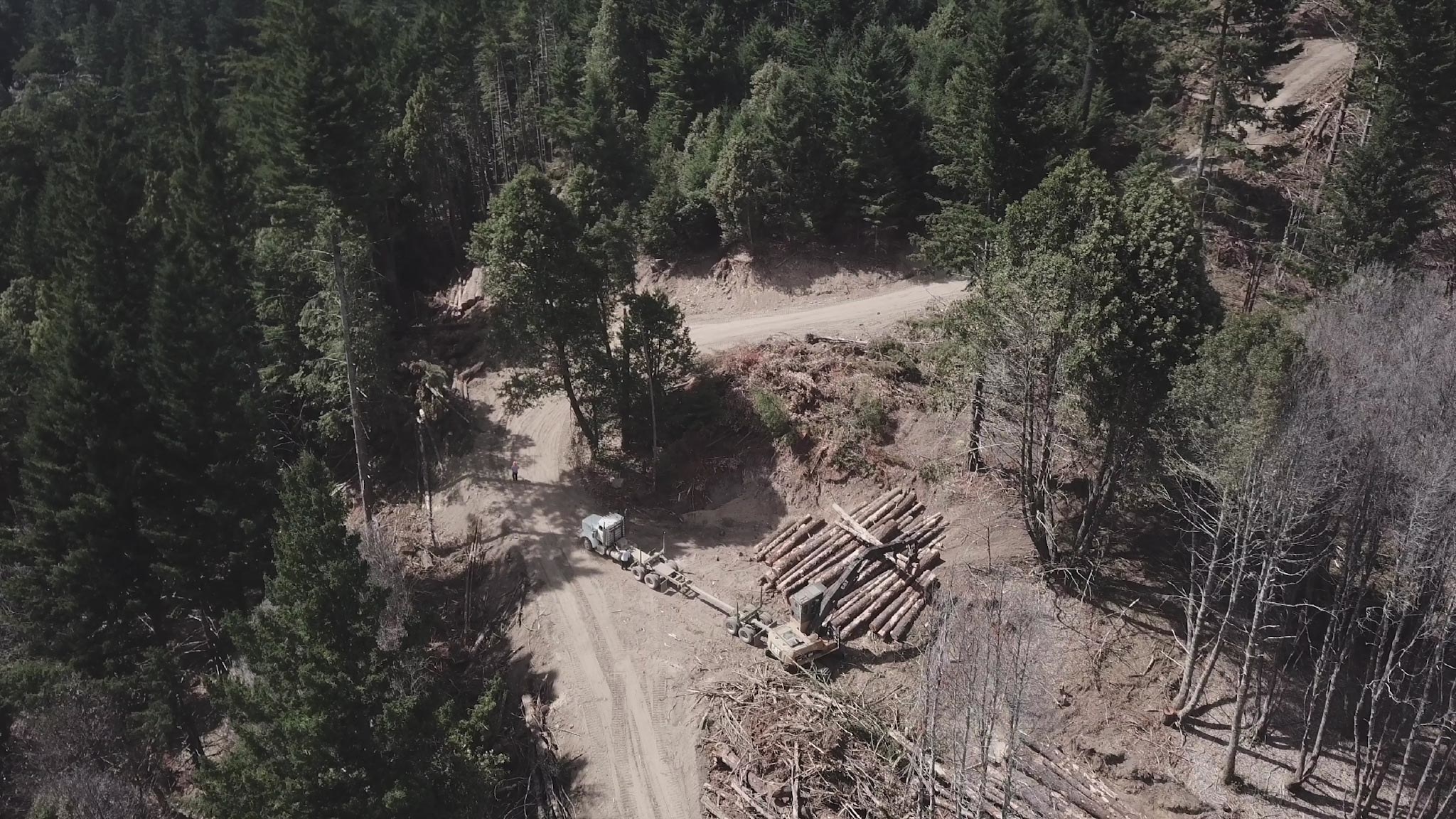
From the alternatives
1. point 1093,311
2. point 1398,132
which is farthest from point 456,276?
point 1398,132

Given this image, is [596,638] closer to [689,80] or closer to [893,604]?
[893,604]

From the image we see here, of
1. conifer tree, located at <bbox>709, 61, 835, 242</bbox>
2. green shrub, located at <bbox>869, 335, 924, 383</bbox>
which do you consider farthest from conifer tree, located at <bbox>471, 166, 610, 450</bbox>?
conifer tree, located at <bbox>709, 61, 835, 242</bbox>

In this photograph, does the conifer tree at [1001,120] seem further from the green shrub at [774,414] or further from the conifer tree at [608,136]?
the conifer tree at [608,136]

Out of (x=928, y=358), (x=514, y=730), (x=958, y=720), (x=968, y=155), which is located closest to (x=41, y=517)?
(x=514, y=730)

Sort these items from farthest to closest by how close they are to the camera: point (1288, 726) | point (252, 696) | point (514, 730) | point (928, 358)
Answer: point (928, 358), point (514, 730), point (1288, 726), point (252, 696)

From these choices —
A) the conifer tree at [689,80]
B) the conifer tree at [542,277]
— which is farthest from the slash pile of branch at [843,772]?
Answer: the conifer tree at [689,80]

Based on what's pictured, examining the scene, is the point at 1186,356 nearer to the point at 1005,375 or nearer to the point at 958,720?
the point at 1005,375

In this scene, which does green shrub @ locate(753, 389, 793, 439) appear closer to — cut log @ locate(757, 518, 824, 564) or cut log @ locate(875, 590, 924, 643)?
cut log @ locate(757, 518, 824, 564)
